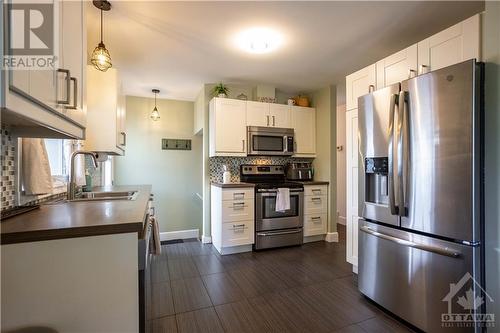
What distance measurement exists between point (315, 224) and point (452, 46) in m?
2.76

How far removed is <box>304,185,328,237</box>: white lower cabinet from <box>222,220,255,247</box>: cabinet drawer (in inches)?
35.9

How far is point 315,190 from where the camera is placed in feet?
12.4

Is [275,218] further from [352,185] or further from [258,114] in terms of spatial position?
[258,114]

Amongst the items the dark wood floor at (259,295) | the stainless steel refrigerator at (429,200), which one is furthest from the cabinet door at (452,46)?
the dark wood floor at (259,295)

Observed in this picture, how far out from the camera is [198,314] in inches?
76.4

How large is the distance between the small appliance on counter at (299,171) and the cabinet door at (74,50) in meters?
3.10

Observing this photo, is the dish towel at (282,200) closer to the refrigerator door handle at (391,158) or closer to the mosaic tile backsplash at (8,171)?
the refrigerator door handle at (391,158)

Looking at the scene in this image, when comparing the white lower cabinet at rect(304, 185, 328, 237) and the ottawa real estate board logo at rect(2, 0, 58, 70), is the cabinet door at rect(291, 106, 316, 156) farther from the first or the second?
the ottawa real estate board logo at rect(2, 0, 58, 70)

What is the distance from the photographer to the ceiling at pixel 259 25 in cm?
191

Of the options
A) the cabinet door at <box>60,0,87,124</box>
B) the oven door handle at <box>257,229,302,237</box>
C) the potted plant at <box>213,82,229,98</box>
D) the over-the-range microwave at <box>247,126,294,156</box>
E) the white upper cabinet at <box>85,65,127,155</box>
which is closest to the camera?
the cabinet door at <box>60,0,87,124</box>

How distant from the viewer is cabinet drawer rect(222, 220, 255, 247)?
10.6 ft

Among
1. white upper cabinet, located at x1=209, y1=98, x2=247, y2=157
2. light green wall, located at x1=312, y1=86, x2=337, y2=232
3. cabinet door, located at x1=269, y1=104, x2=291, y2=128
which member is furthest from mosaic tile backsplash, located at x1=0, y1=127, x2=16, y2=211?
light green wall, located at x1=312, y1=86, x2=337, y2=232

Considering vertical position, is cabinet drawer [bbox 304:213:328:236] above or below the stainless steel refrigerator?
below

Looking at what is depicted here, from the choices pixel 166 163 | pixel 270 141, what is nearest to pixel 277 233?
pixel 270 141
